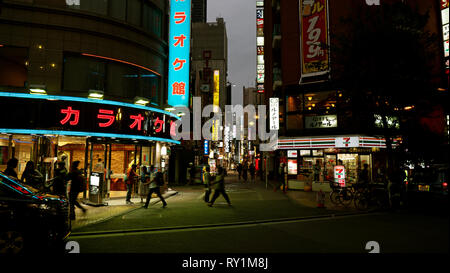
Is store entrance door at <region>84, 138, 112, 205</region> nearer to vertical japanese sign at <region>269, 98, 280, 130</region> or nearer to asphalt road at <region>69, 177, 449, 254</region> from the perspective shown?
asphalt road at <region>69, 177, 449, 254</region>

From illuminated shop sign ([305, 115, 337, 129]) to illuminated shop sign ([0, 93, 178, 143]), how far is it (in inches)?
530

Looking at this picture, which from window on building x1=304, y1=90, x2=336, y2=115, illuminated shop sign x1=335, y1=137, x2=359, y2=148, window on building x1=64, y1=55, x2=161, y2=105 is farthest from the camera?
window on building x1=304, y1=90, x2=336, y2=115

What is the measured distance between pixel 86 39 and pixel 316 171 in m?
18.0

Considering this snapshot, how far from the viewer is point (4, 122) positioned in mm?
12555

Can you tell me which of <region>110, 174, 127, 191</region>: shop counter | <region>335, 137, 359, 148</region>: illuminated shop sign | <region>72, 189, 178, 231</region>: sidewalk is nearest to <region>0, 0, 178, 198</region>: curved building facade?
<region>110, 174, 127, 191</region>: shop counter

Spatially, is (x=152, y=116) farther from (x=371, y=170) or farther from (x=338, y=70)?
(x=371, y=170)

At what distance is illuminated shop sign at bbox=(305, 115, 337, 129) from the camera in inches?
907

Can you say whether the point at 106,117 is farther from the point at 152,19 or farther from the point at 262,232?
the point at 262,232

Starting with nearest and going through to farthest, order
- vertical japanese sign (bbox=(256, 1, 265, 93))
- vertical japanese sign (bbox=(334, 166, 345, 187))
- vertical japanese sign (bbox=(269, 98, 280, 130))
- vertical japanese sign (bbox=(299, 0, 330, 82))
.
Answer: vertical japanese sign (bbox=(334, 166, 345, 187))
vertical japanese sign (bbox=(299, 0, 330, 82))
vertical japanese sign (bbox=(269, 98, 280, 130))
vertical japanese sign (bbox=(256, 1, 265, 93))

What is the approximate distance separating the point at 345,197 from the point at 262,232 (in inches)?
281

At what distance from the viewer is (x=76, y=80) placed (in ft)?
48.3

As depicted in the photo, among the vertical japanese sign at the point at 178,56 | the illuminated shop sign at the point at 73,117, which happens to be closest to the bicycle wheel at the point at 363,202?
the illuminated shop sign at the point at 73,117

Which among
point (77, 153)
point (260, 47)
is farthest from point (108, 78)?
point (260, 47)

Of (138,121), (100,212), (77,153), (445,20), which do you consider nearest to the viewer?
(100,212)
